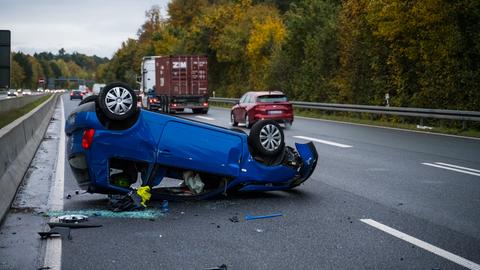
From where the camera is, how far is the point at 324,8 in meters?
41.2

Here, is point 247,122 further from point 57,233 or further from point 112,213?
point 57,233

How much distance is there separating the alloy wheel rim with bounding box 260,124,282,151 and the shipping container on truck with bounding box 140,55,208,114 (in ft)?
91.9

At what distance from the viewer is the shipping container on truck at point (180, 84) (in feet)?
123

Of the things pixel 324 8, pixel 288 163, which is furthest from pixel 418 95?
pixel 288 163

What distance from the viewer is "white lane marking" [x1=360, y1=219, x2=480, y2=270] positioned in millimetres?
5469

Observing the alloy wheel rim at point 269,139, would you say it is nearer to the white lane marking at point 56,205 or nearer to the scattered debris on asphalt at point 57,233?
the white lane marking at point 56,205

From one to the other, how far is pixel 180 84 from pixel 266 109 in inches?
→ 581

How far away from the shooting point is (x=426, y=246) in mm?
6078

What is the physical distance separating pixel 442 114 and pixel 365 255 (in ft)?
57.1

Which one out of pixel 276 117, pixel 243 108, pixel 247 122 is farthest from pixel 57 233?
pixel 243 108

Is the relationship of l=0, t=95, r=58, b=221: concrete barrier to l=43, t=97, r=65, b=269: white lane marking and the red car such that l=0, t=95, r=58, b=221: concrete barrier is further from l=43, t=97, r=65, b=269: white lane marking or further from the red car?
the red car

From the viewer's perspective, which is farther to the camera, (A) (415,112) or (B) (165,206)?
(A) (415,112)

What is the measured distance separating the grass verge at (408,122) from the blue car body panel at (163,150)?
43.6 ft

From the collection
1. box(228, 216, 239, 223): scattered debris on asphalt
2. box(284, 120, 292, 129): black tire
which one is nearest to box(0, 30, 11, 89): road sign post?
box(228, 216, 239, 223): scattered debris on asphalt
